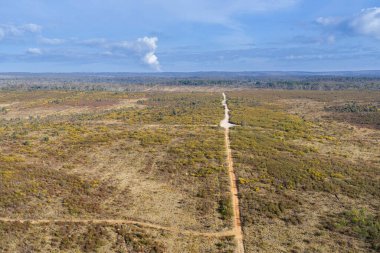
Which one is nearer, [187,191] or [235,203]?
[235,203]

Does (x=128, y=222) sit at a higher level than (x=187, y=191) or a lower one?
lower

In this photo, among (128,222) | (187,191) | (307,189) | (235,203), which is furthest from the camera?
(307,189)

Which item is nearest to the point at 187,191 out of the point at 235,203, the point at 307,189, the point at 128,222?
the point at 235,203

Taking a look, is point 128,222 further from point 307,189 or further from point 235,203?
point 307,189

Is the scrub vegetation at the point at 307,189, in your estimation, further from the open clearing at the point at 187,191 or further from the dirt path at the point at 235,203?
the dirt path at the point at 235,203

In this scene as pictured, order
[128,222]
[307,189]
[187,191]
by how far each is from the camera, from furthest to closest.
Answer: [307,189]
[187,191]
[128,222]

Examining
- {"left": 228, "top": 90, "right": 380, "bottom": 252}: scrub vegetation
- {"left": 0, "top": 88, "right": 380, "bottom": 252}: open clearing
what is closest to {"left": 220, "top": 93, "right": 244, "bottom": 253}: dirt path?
{"left": 0, "top": 88, "right": 380, "bottom": 252}: open clearing

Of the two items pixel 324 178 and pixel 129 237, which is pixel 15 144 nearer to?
pixel 129 237

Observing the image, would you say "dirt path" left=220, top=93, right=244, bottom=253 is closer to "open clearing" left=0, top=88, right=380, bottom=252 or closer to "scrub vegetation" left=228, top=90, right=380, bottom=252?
"open clearing" left=0, top=88, right=380, bottom=252

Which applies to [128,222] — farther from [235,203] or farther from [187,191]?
[235,203]
